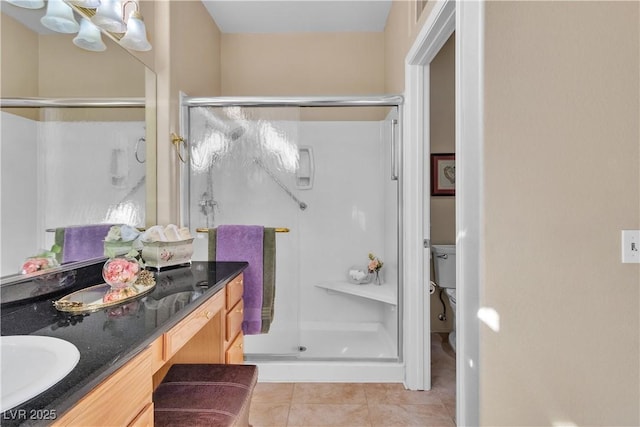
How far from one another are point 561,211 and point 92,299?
5.14 ft

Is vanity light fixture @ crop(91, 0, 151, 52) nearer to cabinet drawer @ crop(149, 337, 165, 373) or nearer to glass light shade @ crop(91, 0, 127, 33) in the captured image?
glass light shade @ crop(91, 0, 127, 33)

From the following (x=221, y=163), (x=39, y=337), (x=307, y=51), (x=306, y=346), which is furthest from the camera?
(x=307, y=51)

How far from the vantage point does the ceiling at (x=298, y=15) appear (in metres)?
2.49

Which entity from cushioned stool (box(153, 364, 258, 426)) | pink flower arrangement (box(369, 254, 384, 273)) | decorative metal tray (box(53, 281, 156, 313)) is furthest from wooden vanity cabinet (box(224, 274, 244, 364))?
pink flower arrangement (box(369, 254, 384, 273))

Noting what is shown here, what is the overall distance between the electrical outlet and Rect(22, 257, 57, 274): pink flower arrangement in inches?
76.8

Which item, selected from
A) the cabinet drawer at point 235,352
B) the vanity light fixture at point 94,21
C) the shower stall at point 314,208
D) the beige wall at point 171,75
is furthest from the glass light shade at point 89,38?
the cabinet drawer at point 235,352

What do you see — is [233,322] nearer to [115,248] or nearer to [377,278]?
[115,248]

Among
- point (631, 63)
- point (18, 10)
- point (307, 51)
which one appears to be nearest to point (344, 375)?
point (631, 63)

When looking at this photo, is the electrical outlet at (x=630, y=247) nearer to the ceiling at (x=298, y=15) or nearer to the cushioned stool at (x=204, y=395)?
the cushioned stool at (x=204, y=395)

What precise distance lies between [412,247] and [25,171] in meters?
1.83

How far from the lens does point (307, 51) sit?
115 inches

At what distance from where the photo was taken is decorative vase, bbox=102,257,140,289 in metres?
1.09

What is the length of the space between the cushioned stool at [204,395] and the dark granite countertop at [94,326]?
11.4 inches

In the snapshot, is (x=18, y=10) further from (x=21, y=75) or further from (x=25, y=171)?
(x=25, y=171)
